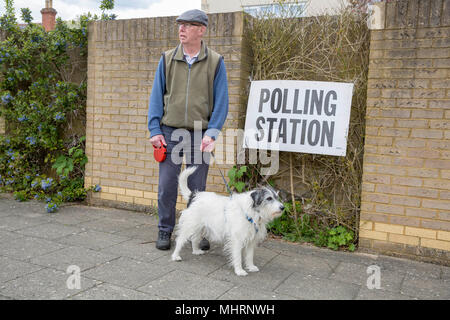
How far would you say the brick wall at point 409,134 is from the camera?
414 cm

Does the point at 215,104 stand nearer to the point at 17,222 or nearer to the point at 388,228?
the point at 388,228

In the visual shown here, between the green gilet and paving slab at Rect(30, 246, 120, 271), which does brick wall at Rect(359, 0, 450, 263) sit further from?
paving slab at Rect(30, 246, 120, 271)

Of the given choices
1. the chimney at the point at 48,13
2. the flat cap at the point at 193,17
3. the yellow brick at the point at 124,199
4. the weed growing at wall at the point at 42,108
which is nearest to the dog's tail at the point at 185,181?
the flat cap at the point at 193,17

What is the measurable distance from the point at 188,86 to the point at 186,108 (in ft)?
0.74

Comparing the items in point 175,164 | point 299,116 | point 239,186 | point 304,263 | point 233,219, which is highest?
point 299,116

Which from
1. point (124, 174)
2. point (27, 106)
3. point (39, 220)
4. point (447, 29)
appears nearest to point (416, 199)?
point (447, 29)

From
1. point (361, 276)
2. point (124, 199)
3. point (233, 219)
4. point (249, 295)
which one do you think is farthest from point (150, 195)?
point (361, 276)

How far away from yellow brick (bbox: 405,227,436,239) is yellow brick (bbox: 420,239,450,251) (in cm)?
5

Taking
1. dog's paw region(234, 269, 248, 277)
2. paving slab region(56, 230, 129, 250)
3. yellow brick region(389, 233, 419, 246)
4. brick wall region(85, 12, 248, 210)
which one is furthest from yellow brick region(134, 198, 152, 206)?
yellow brick region(389, 233, 419, 246)

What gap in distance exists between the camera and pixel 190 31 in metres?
4.08

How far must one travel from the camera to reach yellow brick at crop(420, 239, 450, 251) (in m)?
4.16

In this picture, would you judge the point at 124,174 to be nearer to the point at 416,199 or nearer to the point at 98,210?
the point at 98,210

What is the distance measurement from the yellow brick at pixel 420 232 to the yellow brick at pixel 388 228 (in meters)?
0.07

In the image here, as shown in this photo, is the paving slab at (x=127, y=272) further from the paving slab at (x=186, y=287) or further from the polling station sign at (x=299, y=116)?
the polling station sign at (x=299, y=116)
